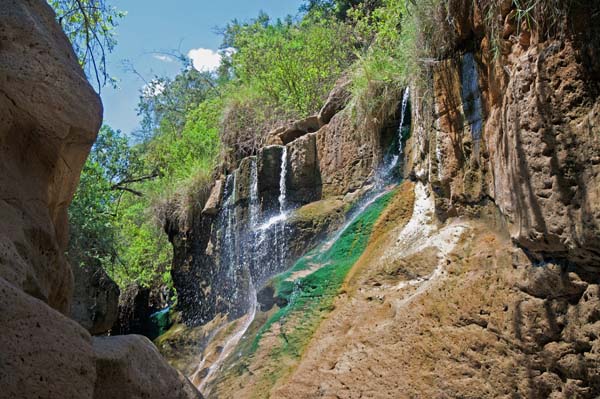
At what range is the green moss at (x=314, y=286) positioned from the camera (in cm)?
549

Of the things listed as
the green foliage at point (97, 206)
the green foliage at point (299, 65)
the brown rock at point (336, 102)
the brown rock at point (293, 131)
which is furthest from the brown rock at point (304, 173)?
the green foliage at point (97, 206)

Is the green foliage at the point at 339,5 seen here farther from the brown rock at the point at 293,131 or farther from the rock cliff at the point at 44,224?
the rock cliff at the point at 44,224

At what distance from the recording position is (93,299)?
38.6 feet

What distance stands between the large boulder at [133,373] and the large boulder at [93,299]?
8.67m

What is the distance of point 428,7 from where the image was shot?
5844 mm

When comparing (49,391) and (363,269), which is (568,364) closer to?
(363,269)

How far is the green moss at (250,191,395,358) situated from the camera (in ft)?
18.0

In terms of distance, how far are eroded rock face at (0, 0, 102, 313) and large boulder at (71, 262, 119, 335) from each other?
7.92m

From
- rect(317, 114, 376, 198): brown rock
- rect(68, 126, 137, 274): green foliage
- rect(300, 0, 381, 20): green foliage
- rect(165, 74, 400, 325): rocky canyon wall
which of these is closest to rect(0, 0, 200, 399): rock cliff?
rect(165, 74, 400, 325): rocky canyon wall

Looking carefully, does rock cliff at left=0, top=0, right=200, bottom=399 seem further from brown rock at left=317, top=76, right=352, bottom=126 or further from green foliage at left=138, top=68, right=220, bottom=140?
green foliage at left=138, top=68, right=220, bottom=140

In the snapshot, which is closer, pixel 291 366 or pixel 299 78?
pixel 291 366

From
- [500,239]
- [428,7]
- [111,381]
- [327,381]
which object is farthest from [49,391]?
[428,7]

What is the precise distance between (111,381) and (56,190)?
166 cm

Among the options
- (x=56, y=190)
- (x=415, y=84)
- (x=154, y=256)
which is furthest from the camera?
(x=154, y=256)
